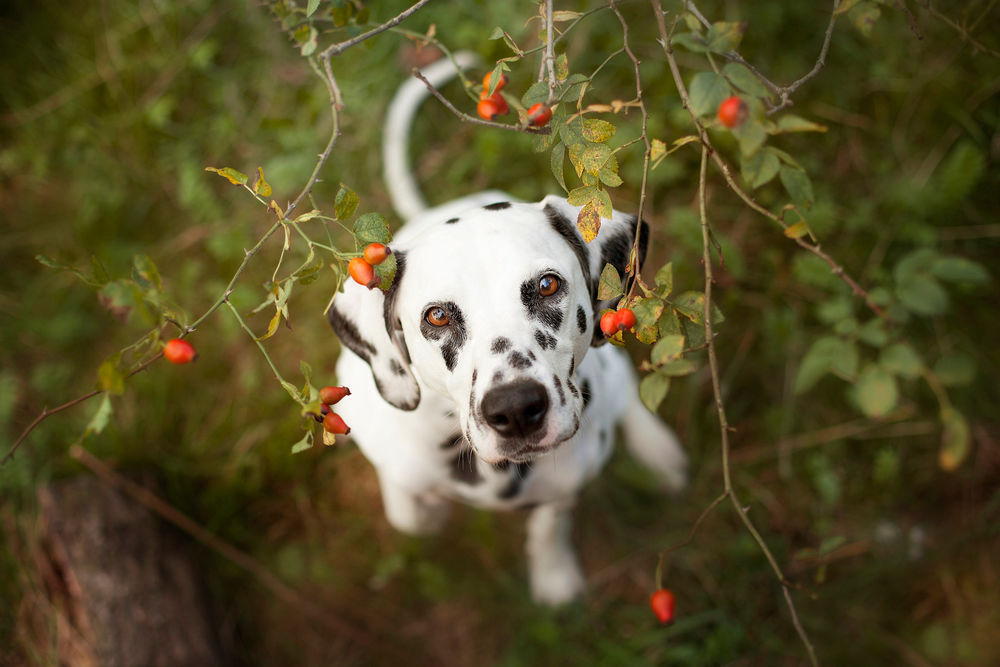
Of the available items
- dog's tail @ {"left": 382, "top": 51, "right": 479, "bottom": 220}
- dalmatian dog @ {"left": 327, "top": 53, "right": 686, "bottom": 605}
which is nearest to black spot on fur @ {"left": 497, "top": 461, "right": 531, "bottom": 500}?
dalmatian dog @ {"left": 327, "top": 53, "right": 686, "bottom": 605}

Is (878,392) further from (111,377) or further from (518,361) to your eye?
(111,377)

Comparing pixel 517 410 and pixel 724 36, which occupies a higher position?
pixel 724 36

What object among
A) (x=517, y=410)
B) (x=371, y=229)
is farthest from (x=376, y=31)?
(x=517, y=410)

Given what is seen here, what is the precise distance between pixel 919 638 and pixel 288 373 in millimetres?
3631

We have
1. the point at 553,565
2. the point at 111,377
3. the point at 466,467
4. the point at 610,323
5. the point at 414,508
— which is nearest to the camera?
the point at 111,377

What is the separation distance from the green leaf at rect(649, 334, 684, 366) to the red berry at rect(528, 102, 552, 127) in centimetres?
66

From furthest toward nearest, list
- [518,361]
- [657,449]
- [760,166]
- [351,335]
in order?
[657,449] → [351,335] → [518,361] → [760,166]

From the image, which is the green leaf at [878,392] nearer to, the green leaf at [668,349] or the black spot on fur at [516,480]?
the green leaf at [668,349]

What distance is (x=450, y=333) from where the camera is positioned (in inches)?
74.8

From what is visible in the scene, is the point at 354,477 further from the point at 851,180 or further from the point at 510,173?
the point at 851,180

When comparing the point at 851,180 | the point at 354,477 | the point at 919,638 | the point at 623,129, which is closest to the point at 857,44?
the point at 851,180

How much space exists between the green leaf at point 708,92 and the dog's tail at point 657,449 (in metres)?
2.25

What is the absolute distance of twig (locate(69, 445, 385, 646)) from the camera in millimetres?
3318

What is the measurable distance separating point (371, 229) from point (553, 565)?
2.38 metres
